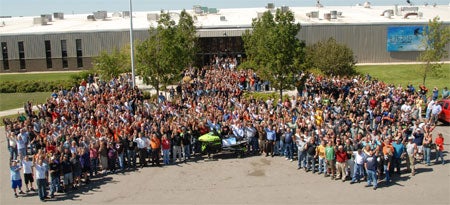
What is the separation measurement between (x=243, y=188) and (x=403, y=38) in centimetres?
3896

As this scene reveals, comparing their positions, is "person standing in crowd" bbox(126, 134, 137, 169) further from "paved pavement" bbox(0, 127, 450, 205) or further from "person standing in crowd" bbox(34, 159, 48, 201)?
"person standing in crowd" bbox(34, 159, 48, 201)

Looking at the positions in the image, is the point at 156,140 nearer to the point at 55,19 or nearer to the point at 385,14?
the point at 385,14

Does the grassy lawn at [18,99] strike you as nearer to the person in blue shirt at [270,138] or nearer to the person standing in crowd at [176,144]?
the person standing in crowd at [176,144]

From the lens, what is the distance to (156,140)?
55.3 ft

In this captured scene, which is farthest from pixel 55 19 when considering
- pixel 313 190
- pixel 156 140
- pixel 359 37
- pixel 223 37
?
pixel 313 190

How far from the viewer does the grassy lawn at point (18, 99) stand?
32666mm

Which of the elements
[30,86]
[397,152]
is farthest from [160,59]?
[30,86]

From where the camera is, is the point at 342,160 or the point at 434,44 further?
the point at 434,44

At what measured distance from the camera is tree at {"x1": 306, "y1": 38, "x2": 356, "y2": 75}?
38.1 m

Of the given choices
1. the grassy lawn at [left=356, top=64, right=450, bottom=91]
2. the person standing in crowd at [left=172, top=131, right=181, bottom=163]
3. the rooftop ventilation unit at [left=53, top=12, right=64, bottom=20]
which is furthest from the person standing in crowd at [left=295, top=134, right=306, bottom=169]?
the rooftop ventilation unit at [left=53, top=12, right=64, bottom=20]

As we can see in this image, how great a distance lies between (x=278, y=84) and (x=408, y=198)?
1356 centimetres

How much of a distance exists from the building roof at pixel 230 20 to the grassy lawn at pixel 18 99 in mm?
13637

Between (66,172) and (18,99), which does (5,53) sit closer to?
(18,99)

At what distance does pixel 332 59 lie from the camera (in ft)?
125
